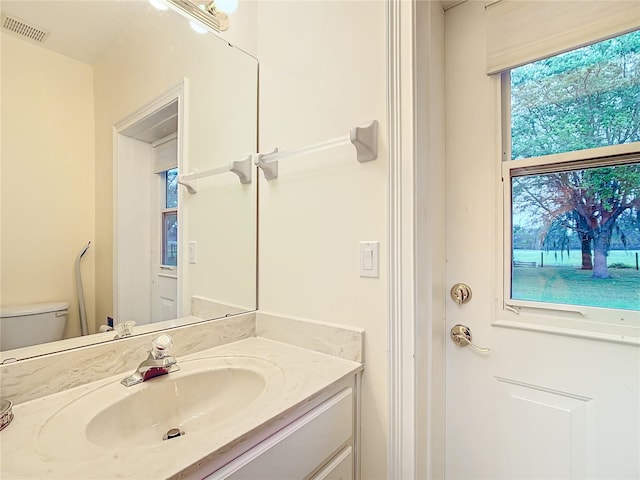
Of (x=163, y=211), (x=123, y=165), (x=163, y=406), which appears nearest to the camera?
(x=163, y=406)

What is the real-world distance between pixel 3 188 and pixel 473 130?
1.30 metres

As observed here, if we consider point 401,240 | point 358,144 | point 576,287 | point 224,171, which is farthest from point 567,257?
point 224,171

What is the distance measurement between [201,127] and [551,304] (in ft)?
4.26

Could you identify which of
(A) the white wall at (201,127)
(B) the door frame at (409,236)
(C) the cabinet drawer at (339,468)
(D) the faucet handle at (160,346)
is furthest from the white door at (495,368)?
(D) the faucet handle at (160,346)

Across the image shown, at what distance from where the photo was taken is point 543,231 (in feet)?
2.97

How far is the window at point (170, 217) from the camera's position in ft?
3.46

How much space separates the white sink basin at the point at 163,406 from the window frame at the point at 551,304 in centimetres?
74

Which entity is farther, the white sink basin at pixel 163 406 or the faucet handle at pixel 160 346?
the faucet handle at pixel 160 346

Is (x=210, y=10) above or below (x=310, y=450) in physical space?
above

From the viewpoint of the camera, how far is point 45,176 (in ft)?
2.63

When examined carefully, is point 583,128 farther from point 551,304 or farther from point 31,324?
point 31,324

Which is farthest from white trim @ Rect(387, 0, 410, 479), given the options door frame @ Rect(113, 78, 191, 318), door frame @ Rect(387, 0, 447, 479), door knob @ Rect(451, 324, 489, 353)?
door frame @ Rect(113, 78, 191, 318)

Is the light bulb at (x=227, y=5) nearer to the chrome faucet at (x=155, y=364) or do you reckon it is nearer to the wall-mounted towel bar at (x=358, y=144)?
the wall-mounted towel bar at (x=358, y=144)

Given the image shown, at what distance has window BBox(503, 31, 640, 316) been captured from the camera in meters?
0.79
